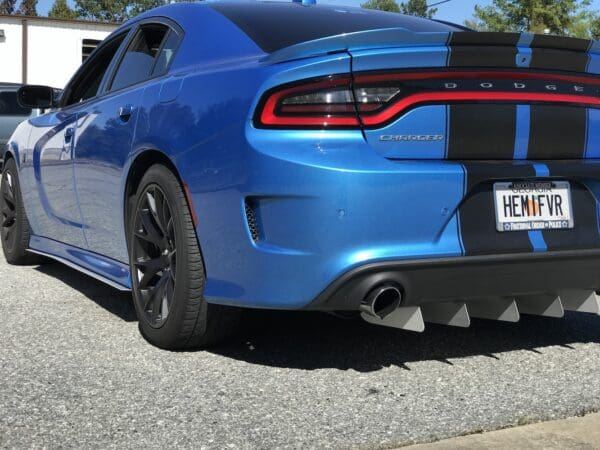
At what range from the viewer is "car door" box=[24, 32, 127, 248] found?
445cm

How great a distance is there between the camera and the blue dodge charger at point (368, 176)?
2729mm

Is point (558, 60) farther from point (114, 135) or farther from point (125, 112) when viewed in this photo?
point (114, 135)

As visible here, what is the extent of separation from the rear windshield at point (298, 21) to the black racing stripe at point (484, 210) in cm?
90

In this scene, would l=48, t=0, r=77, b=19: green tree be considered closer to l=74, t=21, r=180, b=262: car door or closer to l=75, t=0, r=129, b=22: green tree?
l=75, t=0, r=129, b=22: green tree

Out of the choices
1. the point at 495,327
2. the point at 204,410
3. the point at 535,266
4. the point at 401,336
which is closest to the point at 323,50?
the point at 535,266

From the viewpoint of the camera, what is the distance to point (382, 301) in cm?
286

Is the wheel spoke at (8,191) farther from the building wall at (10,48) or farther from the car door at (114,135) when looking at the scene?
the building wall at (10,48)

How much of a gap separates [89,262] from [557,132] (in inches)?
97.6

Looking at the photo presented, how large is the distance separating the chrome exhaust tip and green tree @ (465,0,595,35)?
1439 inches

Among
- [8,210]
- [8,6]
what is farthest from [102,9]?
[8,210]

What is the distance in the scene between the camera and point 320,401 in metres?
2.88

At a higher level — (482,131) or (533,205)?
(482,131)

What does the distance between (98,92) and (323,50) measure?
2.09 meters

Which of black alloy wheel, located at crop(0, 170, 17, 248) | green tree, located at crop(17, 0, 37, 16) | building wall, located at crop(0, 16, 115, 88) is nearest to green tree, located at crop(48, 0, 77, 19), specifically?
green tree, located at crop(17, 0, 37, 16)
